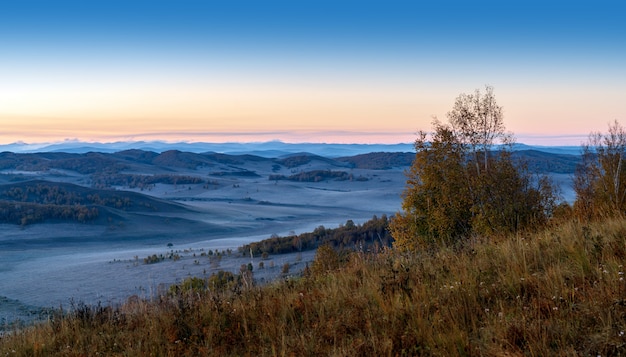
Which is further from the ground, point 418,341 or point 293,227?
point 418,341

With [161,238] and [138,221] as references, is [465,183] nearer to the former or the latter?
[161,238]

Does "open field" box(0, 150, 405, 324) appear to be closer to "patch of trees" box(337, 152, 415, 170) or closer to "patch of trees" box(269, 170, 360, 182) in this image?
"patch of trees" box(269, 170, 360, 182)

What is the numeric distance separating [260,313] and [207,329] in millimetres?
620

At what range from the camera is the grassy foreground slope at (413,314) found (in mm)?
3615

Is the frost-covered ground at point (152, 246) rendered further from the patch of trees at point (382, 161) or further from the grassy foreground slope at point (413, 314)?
the patch of trees at point (382, 161)

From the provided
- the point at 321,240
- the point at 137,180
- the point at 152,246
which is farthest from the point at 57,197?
the point at 321,240

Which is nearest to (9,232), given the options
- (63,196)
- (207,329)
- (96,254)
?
(96,254)

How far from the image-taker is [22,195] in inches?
2783

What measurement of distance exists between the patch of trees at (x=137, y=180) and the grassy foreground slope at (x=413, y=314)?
102619mm

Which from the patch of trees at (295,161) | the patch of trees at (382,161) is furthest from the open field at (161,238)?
the patch of trees at (295,161)

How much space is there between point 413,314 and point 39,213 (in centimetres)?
5480

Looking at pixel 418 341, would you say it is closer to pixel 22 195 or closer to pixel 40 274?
pixel 40 274

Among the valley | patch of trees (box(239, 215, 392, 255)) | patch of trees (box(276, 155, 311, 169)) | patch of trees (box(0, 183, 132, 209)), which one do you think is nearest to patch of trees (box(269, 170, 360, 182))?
the valley

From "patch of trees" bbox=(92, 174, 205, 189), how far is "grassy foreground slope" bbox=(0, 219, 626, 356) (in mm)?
102619
